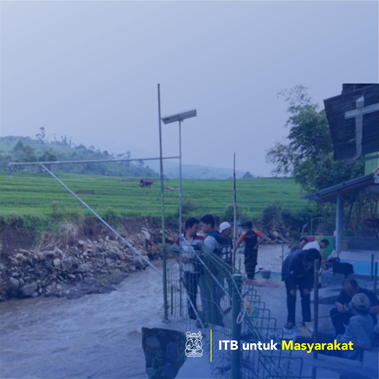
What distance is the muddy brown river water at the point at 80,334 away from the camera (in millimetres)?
8430

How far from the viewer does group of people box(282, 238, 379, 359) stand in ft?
14.8

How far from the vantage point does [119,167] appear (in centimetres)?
4628

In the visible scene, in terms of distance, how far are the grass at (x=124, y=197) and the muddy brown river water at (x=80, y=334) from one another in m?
4.60

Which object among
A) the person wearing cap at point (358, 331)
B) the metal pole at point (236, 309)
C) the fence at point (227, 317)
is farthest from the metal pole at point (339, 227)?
the metal pole at point (236, 309)

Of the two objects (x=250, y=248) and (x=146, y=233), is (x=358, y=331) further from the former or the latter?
(x=146, y=233)

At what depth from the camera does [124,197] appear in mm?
26766

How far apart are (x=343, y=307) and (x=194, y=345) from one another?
1.52 meters

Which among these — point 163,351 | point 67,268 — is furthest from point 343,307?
point 67,268

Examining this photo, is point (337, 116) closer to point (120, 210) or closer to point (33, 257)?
point (33, 257)

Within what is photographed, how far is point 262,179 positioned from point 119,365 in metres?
30.5

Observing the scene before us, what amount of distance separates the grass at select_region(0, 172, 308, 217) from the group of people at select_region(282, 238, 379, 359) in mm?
12260

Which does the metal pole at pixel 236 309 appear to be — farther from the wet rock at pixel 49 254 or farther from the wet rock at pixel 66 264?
the wet rock at pixel 49 254

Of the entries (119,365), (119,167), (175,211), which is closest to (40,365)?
(119,365)

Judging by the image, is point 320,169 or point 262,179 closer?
point 320,169
